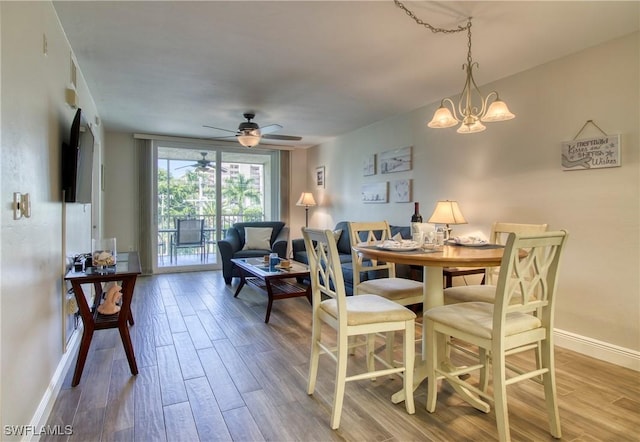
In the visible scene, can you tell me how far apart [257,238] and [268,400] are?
3761mm

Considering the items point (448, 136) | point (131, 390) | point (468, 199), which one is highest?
point (448, 136)

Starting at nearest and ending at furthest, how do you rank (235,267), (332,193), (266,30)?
(266,30), (235,267), (332,193)

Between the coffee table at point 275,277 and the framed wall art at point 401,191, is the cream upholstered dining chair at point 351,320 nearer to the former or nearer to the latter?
the coffee table at point 275,277

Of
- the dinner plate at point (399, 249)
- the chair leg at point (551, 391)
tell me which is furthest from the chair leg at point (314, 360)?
the chair leg at point (551, 391)

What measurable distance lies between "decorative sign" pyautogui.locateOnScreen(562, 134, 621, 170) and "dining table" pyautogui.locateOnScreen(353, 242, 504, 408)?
1.21 meters

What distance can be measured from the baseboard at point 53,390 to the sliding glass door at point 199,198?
11.5 ft

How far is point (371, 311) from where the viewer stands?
192 centimetres

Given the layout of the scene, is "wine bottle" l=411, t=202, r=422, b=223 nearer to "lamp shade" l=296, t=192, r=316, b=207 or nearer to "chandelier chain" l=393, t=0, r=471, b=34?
"chandelier chain" l=393, t=0, r=471, b=34

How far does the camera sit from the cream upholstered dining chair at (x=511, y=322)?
1.62 m

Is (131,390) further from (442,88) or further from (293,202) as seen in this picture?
(293,202)

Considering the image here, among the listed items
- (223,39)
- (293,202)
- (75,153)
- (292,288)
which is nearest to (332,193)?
(293,202)

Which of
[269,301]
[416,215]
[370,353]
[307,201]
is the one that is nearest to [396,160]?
[416,215]

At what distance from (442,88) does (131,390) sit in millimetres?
3703

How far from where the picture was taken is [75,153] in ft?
7.49
